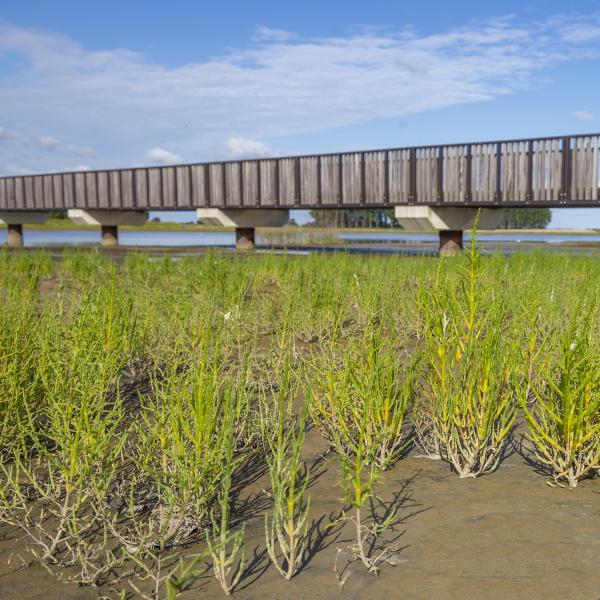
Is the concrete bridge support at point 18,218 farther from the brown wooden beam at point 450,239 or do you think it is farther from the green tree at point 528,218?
the green tree at point 528,218

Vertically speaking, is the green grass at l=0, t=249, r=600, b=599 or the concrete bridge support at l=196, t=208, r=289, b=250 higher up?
the concrete bridge support at l=196, t=208, r=289, b=250

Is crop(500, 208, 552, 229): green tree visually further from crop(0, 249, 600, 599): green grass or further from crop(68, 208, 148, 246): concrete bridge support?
crop(0, 249, 600, 599): green grass

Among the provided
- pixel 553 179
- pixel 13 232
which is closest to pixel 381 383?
pixel 553 179

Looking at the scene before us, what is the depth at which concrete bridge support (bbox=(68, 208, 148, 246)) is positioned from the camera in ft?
113

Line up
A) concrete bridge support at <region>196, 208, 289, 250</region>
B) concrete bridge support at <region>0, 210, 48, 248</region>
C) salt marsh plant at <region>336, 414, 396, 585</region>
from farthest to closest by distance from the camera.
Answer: concrete bridge support at <region>0, 210, 48, 248</region>
concrete bridge support at <region>196, 208, 289, 250</region>
salt marsh plant at <region>336, 414, 396, 585</region>

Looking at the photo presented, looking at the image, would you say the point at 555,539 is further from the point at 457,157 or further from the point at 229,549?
the point at 457,157

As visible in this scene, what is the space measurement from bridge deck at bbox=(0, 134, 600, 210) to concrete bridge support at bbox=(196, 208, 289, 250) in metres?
0.50

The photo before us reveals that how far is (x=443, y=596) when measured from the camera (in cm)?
235

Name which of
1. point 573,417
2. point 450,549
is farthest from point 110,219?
point 450,549

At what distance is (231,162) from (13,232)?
59.7 feet

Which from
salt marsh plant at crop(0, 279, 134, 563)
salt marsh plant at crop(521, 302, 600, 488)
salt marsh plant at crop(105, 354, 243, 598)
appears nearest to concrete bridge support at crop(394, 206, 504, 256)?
salt marsh plant at crop(0, 279, 134, 563)

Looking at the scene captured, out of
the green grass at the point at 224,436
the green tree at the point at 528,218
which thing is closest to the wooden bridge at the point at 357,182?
the green grass at the point at 224,436

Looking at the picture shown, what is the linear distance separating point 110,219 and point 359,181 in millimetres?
15716

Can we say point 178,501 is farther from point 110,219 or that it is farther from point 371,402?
point 110,219
